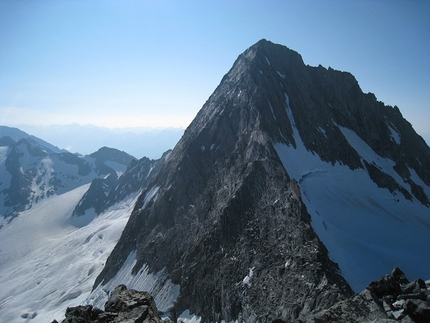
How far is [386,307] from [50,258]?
13760cm

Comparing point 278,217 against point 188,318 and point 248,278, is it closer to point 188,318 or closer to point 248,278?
point 248,278

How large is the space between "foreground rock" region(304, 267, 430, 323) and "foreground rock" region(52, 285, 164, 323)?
731 cm

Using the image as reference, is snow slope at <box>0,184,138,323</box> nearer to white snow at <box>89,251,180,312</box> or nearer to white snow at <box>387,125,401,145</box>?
white snow at <box>89,251,180,312</box>

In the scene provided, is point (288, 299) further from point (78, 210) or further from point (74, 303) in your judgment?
point (78, 210)

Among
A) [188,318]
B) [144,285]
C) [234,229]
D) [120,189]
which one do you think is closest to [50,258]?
[120,189]

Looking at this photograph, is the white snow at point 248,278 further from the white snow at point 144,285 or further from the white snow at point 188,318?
the white snow at point 144,285

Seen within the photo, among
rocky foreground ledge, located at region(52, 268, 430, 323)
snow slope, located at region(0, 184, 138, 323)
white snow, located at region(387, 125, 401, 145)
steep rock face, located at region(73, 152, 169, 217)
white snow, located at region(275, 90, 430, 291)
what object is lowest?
snow slope, located at region(0, 184, 138, 323)

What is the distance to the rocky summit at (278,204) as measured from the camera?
101ft

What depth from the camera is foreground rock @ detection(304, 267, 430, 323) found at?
1118 centimetres

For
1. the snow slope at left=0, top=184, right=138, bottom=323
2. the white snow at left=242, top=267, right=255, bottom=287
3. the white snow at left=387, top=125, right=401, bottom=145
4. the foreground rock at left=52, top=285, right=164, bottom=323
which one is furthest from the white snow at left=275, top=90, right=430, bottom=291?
the snow slope at left=0, top=184, right=138, bottom=323

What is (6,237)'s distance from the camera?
159375mm

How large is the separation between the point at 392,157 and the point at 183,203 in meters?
51.8

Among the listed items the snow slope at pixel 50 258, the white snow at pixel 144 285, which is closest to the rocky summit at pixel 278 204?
the white snow at pixel 144 285

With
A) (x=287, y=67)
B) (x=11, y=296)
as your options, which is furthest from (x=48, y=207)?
(x=287, y=67)
